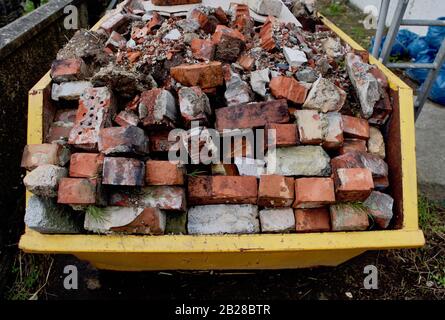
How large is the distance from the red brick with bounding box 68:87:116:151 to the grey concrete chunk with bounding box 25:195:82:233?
29cm

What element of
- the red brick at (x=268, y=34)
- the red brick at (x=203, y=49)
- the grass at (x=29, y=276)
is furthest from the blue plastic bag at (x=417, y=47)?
the grass at (x=29, y=276)

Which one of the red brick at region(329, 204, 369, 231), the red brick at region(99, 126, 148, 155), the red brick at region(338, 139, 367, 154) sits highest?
the red brick at region(99, 126, 148, 155)

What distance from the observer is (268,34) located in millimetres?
2359

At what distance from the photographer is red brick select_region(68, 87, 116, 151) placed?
1.81 meters

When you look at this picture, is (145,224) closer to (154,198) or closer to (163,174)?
(154,198)

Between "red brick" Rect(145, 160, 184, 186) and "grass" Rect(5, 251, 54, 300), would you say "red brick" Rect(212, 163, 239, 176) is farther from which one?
"grass" Rect(5, 251, 54, 300)

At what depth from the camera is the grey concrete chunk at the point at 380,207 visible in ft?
6.08

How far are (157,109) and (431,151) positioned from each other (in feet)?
8.82

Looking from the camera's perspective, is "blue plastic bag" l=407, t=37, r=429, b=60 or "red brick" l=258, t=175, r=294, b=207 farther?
"blue plastic bag" l=407, t=37, r=429, b=60

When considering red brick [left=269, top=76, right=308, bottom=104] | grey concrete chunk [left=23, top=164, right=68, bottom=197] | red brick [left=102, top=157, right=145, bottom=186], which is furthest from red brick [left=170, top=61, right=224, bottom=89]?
grey concrete chunk [left=23, top=164, right=68, bottom=197]

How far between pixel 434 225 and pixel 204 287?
5.62ft

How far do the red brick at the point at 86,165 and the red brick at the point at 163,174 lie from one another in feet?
0.70
